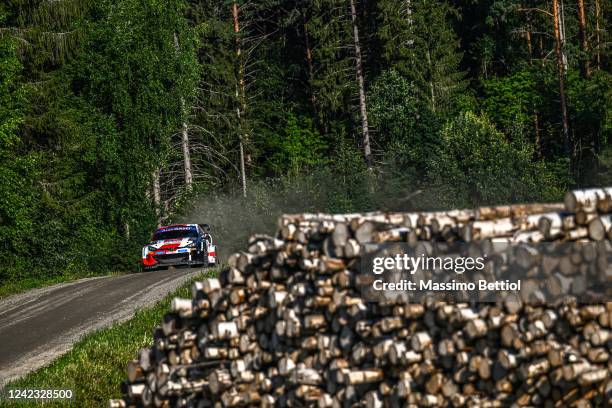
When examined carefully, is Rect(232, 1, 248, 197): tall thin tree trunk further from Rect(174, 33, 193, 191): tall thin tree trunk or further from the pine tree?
the pine tree

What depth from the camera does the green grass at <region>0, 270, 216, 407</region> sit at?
42.3ft

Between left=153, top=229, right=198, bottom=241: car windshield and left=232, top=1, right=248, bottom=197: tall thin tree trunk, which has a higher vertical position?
left=232, top=1, right=248, bottom=197: tall thin tree trunk

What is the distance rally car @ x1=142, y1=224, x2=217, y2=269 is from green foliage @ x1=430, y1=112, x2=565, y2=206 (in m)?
15.6

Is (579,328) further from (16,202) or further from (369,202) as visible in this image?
(369,202)

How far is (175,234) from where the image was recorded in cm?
2825

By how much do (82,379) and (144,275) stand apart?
11.8m

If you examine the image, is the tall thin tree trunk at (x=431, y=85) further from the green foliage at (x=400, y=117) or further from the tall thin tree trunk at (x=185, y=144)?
the tall thin tree trunk at (x=185, y=144)

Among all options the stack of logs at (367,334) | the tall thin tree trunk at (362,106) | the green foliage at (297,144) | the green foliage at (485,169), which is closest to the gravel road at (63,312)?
the stack of logs at (367,334)

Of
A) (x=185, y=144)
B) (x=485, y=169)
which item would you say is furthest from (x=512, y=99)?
(x=185, y=144)

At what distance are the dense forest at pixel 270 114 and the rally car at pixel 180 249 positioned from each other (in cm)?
432

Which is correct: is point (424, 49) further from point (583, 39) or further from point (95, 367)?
point (95, 367)

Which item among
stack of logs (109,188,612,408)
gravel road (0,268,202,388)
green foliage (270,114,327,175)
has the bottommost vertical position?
gravel road (0,268,202,388)

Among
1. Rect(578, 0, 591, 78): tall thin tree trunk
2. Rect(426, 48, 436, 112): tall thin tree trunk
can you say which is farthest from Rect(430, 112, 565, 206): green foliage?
Rect(426, 48, 436, 112): tall thin tree trunk

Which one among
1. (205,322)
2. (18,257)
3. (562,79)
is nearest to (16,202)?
(18,257)
